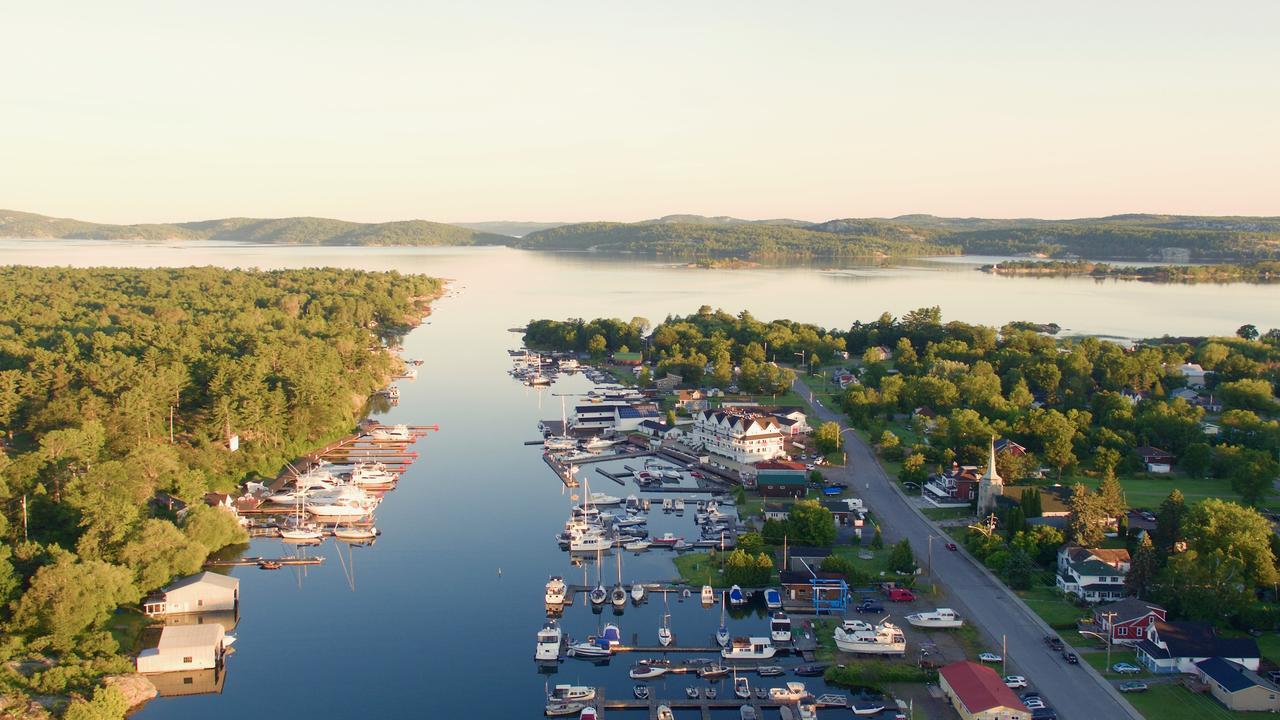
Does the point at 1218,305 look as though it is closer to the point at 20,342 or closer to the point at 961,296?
the point at 961,296

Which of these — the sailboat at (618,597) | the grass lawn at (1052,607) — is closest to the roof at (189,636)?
the sailboat at (618,597)

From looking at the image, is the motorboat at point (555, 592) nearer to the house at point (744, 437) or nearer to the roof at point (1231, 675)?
the house at point (744, 437)

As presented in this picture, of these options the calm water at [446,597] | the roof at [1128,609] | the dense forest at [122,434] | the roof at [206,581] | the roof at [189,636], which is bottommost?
the calm water at [446,597]

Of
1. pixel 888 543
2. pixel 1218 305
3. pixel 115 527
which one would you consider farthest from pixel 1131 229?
pixel 115 527

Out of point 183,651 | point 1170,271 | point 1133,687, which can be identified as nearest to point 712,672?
point 1133,687

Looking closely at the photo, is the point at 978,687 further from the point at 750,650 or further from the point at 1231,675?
the point at 1231,675
